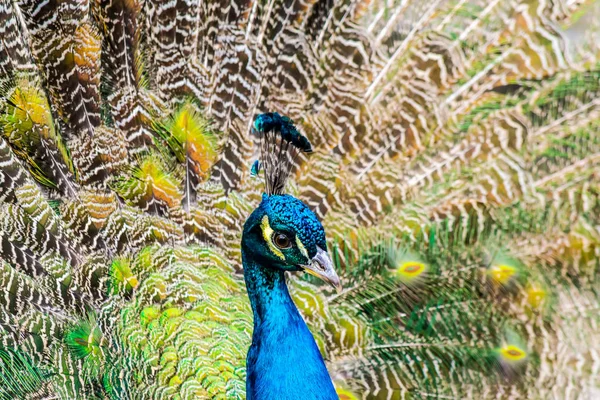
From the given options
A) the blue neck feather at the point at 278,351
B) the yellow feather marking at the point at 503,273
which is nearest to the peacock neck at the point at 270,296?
the blue neck feather at the point at 278,351

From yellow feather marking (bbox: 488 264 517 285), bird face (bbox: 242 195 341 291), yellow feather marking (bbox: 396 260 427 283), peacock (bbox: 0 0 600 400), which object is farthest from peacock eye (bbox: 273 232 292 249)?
yellow feather marking (bbox: 488 264 517 285)

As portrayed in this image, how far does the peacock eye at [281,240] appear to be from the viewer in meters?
1.33

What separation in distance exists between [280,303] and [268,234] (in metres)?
0.17

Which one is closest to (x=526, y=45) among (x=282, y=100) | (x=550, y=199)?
(x=550, y=199)

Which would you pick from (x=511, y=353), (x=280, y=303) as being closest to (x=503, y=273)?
(x=511, y=353)

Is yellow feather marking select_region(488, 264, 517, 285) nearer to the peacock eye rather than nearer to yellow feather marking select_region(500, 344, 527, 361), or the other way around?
yellow feather marking select_region(500, 344, 527, 361)

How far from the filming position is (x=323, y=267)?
1.30 meters

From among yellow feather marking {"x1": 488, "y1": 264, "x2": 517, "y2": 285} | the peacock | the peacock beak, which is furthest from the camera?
yellow feather marking {"x1": 488, "y1": 264, "x2": 517, "y2": 285}

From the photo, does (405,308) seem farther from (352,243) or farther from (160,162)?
(160,162)

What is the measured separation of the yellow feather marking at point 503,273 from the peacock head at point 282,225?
636 millimetres

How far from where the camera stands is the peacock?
164 cm

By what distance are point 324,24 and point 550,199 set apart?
0.76 meters

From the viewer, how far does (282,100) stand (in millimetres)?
1892

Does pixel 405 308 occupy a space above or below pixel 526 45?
below
